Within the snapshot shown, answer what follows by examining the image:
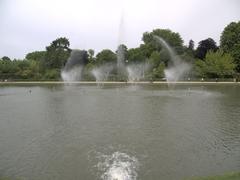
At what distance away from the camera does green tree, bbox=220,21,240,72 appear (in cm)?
7256

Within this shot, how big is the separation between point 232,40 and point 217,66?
12.6 meters

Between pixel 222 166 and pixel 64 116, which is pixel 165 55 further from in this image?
pixel 222 166

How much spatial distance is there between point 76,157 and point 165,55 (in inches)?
2747

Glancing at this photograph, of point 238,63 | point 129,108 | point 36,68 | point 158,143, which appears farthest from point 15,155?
point 36,68

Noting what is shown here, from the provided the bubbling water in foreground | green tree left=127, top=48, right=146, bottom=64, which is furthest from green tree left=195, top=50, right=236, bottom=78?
the bubbling water in foreground

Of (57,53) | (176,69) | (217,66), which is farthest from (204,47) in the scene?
(57,53)

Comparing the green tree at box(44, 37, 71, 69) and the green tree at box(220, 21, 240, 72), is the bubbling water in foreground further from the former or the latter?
the green tree at box(44, 37, 71, 69)

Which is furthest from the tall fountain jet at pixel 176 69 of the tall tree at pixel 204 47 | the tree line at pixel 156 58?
the tall tree at pixel 204 47

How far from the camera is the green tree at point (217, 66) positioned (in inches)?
2670

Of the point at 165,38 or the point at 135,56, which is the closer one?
the point at 135,56

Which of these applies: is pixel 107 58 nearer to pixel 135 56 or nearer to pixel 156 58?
pixel 135 56

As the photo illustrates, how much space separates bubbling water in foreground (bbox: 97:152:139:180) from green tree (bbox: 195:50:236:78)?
5998 centimetres

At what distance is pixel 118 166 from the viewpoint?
38.5 feet

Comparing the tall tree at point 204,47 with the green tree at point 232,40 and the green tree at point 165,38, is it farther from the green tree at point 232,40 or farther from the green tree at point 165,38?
the green tree at point 232,40
